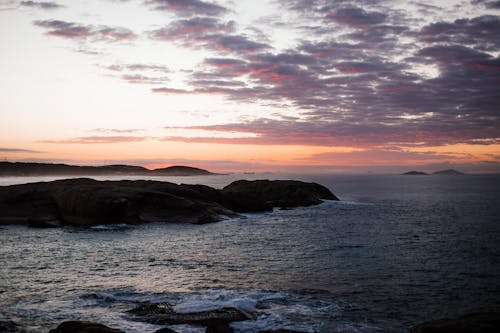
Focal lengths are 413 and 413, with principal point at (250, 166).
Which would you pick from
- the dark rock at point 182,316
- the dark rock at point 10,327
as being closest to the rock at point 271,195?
the dark rock at point 182,316

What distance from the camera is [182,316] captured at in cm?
1859

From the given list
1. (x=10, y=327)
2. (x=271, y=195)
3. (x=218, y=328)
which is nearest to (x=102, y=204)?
(x=10, y=327)

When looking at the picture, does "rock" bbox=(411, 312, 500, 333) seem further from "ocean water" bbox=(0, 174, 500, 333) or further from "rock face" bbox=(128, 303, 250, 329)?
"rock face" bbox=(128, 303, 250, 329)

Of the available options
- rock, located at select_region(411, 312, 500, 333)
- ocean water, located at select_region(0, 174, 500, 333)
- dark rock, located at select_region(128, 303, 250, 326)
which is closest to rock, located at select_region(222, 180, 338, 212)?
ocean water, located at select_region(0, 174, 500, 333)

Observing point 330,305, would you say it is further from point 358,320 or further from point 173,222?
point 173,222

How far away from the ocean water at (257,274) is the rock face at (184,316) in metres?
0.67

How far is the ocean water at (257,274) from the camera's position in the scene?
19.4 meters

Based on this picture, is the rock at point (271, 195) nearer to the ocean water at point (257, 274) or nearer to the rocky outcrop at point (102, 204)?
the rocky outcrop at point (102, 204)

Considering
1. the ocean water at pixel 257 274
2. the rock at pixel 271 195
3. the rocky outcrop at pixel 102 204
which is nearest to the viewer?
the ocean water at pixel 257 274

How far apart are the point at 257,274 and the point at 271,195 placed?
195 feet

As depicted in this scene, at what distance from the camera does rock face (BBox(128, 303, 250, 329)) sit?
17.9 m

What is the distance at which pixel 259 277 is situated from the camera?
26.7 m

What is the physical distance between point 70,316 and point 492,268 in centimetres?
2738

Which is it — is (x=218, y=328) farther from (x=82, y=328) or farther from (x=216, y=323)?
(x=82, y=328)
